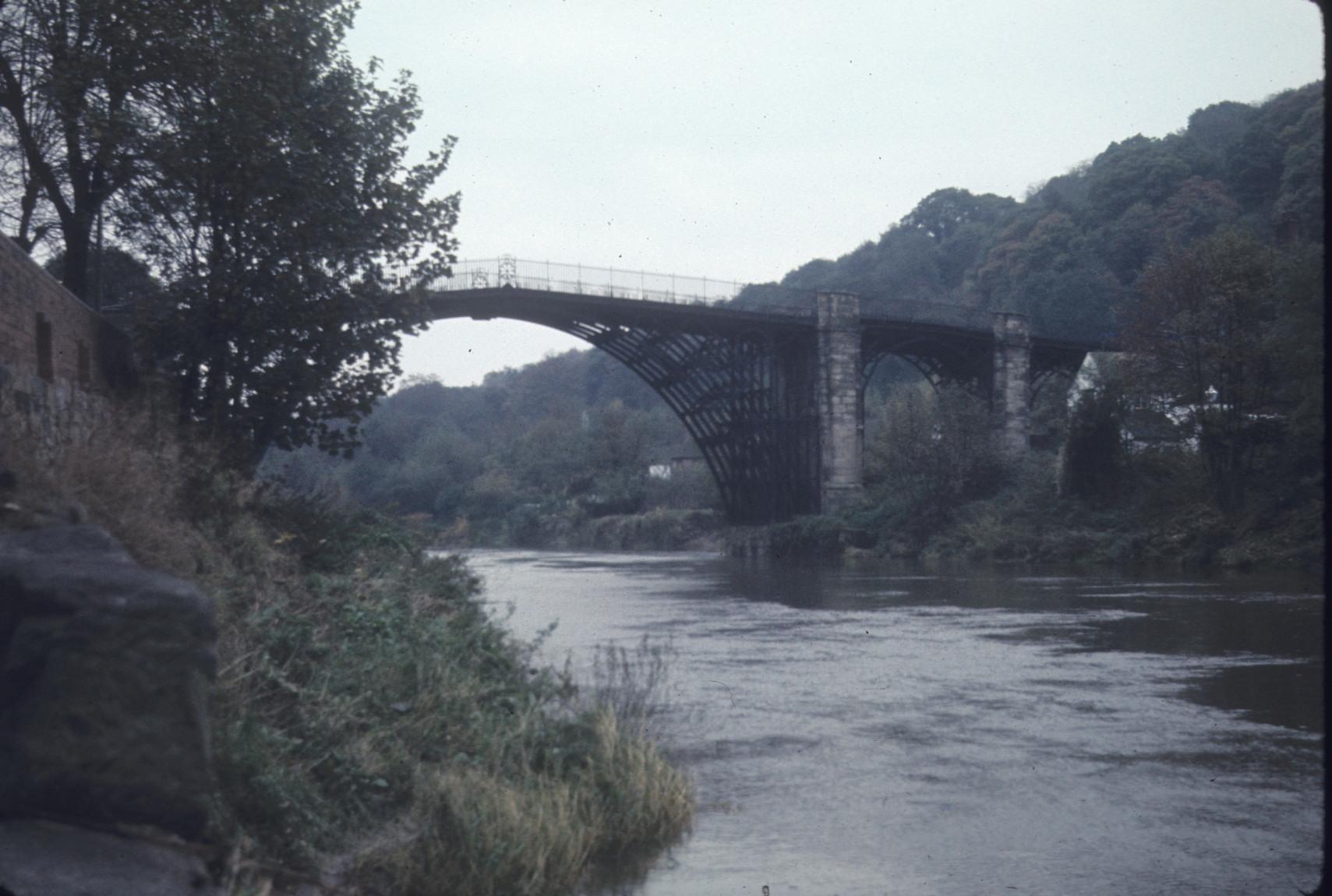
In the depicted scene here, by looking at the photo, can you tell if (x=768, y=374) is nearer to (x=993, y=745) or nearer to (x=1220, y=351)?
(x=1220, y=351)

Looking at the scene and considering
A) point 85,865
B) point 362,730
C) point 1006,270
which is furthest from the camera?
point 1006,270

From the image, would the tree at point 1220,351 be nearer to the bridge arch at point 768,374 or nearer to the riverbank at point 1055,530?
the riverbank at point 1055,530

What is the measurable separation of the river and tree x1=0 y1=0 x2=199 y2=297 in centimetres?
831

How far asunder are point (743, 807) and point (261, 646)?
12.0ft

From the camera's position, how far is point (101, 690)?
15.9ft

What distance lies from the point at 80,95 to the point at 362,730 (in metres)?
10.9

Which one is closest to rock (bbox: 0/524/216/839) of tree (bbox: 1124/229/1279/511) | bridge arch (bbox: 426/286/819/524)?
tree (bbox: 1124/229/1279/511)

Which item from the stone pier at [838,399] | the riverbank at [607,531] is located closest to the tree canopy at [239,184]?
the stone pier at [838,399]

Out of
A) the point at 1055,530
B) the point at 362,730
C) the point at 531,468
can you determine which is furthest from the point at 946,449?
the point at 362,730

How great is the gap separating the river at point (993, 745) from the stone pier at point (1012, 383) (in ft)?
104

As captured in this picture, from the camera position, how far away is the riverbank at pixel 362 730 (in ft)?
20.6

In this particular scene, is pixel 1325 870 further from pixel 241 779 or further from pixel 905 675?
pixel 905 675

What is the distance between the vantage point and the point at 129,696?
489 cm

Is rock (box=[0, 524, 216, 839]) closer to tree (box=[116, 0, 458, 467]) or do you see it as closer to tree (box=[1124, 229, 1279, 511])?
tree (box=[116, 0, 458, 467])
